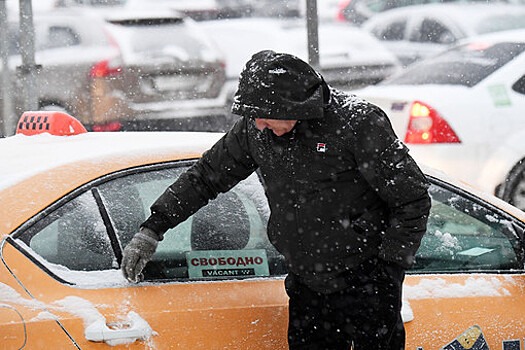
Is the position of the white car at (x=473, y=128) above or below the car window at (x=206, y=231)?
below

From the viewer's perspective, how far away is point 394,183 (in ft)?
10.3

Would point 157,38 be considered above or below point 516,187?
above

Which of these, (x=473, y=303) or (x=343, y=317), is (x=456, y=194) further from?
(x=343, y=317)

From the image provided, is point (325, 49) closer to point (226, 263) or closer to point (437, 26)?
point (437, 26)

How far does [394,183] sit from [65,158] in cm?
106

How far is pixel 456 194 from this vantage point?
374 cm

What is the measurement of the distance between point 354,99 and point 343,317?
0.71 meters

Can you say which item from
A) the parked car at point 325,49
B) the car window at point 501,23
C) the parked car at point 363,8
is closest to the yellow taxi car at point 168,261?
the parked car at point 325,49

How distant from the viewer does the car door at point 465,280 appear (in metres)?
3.44

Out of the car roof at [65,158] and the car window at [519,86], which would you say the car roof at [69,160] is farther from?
the car window at [519,86]

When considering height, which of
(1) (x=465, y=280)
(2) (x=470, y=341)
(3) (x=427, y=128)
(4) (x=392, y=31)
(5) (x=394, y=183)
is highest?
(5) (x=394, y=183)

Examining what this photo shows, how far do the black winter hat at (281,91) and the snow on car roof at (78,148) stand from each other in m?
0.38

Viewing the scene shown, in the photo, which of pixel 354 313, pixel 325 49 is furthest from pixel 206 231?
pixel 325 49

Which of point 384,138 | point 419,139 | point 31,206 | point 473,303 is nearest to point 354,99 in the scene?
point 384,138
